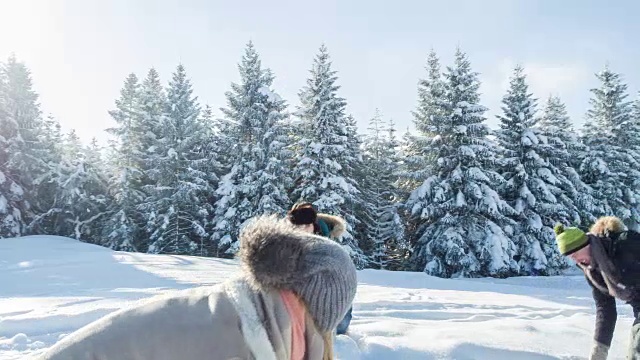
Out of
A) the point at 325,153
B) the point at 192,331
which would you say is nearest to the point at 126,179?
the point at 325,153

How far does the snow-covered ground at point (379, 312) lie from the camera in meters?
5.43

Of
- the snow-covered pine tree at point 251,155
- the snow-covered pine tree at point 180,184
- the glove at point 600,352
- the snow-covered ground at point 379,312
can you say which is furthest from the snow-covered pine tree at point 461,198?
the glove at point 600,352

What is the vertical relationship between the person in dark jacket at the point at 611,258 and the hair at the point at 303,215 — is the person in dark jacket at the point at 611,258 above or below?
below

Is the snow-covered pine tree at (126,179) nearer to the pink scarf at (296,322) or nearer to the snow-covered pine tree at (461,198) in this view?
the snow-covered pine tree at (461,198)

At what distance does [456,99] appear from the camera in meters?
24.0

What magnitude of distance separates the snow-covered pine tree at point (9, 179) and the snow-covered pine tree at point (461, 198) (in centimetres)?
2062

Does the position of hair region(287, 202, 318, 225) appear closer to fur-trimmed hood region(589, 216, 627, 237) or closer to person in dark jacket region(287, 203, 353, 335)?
person in dark jacket region(287, 203, 353, 335)

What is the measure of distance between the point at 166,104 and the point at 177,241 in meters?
7.81

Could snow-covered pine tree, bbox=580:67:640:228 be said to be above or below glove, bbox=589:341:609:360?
above

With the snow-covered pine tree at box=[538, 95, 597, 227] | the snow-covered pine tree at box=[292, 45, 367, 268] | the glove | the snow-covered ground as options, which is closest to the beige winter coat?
the snow-covered ground

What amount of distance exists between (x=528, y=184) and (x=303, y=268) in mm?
25440

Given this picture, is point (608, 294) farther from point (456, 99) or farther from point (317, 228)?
point (456, 99)

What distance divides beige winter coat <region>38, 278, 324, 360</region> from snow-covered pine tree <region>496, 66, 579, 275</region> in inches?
955

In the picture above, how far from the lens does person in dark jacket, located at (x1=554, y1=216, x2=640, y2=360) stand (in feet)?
12.0
